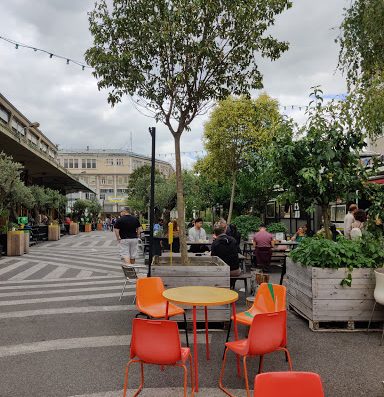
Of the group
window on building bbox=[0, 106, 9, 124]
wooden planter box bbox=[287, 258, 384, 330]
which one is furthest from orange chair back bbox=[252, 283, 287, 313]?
window on building bbox=[0, 106, 9, 124]

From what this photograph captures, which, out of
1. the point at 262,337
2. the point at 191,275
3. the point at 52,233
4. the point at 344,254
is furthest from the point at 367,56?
the point at 52,233

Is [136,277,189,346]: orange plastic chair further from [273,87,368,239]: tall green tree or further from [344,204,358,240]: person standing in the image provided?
[344,204,358,240]: person standing

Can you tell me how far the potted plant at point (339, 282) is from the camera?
5586 mm

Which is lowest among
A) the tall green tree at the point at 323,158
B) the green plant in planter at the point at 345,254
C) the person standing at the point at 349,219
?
the green plant in planter at the point at 345,254

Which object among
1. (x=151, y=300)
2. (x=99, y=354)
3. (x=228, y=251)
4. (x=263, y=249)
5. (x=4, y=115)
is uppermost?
(x=4, y=115)

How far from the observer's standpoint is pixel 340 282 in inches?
221

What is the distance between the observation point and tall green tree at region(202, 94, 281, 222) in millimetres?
21344

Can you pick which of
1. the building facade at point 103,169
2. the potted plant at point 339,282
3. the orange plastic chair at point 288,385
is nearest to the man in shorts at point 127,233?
the potted plant at point 339,282

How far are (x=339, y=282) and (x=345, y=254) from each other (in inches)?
16.7

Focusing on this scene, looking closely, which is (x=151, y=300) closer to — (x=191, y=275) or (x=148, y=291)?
(x=148, y=291)

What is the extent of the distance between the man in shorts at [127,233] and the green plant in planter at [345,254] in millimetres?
4899

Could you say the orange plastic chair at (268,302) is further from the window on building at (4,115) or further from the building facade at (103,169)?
the building facade at (103,169)

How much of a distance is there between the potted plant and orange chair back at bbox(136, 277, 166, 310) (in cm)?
209

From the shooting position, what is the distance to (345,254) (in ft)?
19.0
